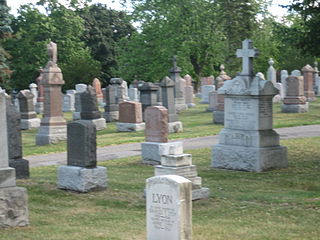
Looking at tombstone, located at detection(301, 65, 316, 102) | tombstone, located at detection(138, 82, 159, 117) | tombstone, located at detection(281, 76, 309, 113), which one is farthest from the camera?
tombstone, located at detection(301, 65, 316, 102)

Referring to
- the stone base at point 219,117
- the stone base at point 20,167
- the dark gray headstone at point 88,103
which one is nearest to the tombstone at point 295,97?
the stone base at point 219,117

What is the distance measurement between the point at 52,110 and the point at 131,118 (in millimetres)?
3194

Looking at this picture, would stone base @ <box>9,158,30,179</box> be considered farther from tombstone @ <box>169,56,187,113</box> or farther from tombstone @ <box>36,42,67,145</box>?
tombstone @ <box>169,56,187,113</box>

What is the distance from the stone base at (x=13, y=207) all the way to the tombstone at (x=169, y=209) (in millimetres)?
2629

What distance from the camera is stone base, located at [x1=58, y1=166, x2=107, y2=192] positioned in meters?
12.8

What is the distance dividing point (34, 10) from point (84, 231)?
148 feet

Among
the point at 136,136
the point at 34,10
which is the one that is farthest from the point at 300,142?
the point at 34,10

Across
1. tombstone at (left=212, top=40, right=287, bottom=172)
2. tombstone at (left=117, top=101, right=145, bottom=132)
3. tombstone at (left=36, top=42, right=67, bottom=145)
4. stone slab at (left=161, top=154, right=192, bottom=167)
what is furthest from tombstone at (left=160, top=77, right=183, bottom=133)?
stone slab at (left=161, top=154, right=192, bottom=167)

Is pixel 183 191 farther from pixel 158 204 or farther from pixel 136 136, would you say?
pixel 136 136

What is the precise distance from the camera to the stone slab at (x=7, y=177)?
31.7 ft

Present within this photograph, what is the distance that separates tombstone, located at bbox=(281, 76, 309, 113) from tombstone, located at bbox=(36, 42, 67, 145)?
10571 millimetres

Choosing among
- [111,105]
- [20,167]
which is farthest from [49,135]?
[20,167]

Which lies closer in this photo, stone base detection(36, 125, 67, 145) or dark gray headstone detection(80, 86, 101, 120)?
dark gray headstone detection(80, 86, 101, 120)

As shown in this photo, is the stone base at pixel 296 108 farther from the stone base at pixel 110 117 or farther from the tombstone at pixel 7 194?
the tombstone at pixel 7 194
